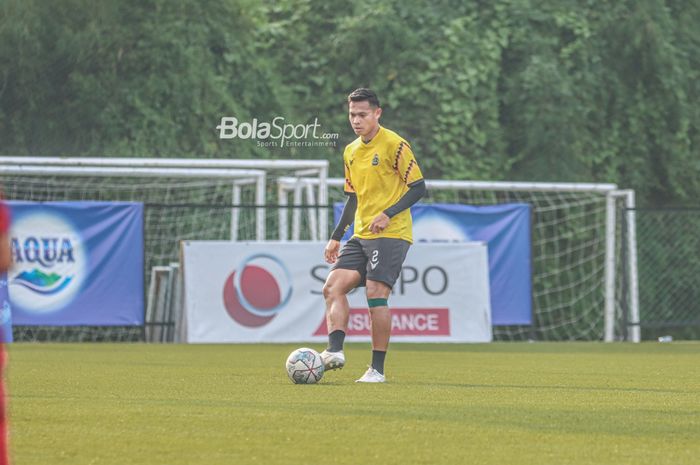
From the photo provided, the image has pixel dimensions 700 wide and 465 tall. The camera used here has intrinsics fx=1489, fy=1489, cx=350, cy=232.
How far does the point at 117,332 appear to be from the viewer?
2102 centimetres

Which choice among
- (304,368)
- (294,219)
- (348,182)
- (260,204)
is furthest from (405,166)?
(294,219)

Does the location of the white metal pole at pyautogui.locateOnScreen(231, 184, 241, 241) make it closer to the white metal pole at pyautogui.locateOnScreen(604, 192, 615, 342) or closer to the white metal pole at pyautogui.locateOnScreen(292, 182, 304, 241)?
the white metal pole at pyautogui.locateOnScreen(292, 182, 304, 241)

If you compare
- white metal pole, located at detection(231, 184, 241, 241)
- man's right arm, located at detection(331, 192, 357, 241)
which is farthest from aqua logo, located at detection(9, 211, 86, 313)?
man's right arm, located at detection(331, 192, 357, 241)

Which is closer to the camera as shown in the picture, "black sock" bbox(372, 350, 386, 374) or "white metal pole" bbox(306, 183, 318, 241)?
"black sock" bbox(372, 350, 386, 374)

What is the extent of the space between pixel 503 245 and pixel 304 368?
1193 cm

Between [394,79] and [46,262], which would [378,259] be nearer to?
[46,262]

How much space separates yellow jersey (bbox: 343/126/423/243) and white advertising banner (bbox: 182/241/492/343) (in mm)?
8660

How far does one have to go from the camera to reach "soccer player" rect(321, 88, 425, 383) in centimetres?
1003

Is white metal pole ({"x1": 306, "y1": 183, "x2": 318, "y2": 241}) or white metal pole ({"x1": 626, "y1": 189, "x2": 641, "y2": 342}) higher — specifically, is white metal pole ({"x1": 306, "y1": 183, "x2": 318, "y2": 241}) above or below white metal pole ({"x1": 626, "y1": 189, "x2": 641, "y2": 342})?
above

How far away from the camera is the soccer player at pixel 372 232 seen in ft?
32.9

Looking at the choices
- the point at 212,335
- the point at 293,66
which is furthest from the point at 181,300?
the point at 293,66

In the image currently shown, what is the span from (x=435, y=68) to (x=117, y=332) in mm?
7723

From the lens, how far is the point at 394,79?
25.4 meters

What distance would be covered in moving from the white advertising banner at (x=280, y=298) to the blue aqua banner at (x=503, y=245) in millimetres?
1675
